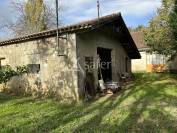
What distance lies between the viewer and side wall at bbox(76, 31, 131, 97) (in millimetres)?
13906

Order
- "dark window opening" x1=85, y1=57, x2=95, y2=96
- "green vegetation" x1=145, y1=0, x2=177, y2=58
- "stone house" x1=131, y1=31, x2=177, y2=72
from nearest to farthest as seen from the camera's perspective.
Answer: "dark window opening" x1=85, y1=57, x2=95, y2=96 < "green vegetation" x1=145, y1=0, x2=177, y2=58 < "stone house" x1=131, y1=31, x2=177, y2=72

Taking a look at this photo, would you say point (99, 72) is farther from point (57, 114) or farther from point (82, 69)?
point (57, 114)

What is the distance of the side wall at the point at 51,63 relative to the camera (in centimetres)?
1368

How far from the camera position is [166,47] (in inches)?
724

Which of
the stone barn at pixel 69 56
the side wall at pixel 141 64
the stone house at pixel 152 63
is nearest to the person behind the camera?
the stone barn at pixel 69 56

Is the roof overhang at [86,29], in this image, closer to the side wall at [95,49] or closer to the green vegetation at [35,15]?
the side wall at [95,49]

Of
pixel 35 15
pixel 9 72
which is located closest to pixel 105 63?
pixel 9 72

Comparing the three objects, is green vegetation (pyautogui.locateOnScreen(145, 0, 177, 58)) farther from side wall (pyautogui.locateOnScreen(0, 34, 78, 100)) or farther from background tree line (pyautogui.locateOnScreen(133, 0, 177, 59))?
side wall (pyautogui.locateOnScreen(0, 34, 78, 100))

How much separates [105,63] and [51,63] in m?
4.21

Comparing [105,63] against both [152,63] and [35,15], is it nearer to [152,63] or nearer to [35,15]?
[152,63]

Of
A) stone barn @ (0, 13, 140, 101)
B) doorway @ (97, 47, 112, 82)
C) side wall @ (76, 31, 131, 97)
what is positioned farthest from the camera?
doorway @ (97, 47, 112, 82)

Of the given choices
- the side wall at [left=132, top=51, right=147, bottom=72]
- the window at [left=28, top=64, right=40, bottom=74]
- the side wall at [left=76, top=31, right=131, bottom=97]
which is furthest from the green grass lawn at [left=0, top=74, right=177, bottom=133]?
A: the side wall at [left=132, top=51, right=147, bottom=72]

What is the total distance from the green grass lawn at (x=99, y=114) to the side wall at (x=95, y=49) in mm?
2023

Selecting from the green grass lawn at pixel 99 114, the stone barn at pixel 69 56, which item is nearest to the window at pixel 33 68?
the stone barn at pixel 69 56
